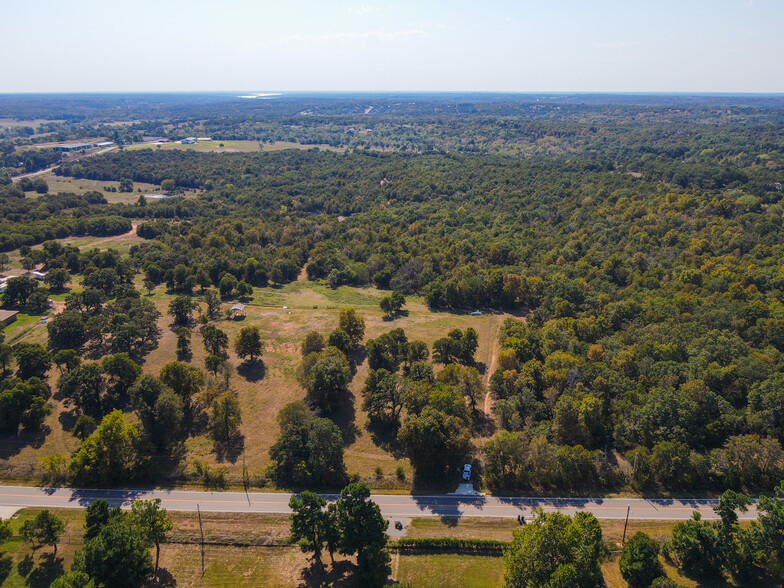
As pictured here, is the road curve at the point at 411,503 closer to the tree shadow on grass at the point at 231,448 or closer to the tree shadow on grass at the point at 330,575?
the tree shadow on grass at the point at 231,448

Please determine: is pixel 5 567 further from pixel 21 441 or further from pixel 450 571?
pixel 450 571

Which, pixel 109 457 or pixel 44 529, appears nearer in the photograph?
pixel 44 529

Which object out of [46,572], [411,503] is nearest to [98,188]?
[46,572]

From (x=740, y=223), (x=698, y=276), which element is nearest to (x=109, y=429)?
(x=698, y=276)

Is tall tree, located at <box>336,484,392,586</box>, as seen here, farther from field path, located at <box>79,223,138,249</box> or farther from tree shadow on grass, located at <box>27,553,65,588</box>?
field path, located at <box>79,223,138,249</box>

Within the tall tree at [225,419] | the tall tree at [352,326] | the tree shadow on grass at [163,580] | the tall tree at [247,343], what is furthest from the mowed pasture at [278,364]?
the tree shadow on grass at [163,580]

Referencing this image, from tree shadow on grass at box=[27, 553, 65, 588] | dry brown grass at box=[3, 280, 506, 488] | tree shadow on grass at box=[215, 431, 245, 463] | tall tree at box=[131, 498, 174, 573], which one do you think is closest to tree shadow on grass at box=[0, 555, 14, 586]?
tree shadow on grass at box=[27, 553, 65, 588]
